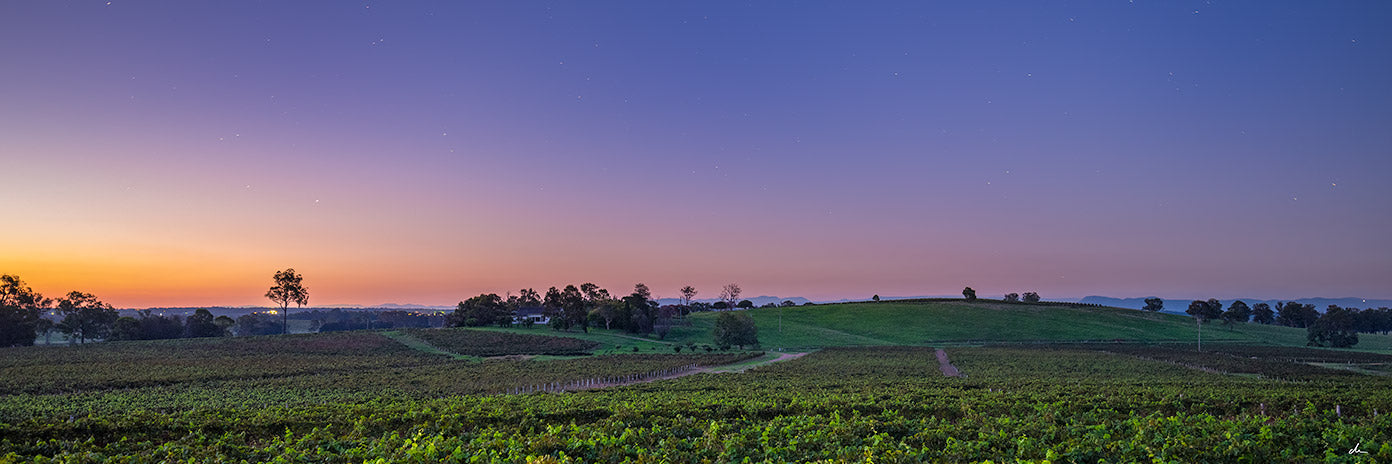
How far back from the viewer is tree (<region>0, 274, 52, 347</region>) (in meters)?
101

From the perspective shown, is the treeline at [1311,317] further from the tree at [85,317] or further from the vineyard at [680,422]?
the tree at [85,317]

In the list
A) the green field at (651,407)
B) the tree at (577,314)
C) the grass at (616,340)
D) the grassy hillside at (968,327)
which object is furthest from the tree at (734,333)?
the tree at (577,314)

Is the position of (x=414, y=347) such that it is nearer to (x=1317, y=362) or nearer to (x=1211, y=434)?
(x=1211, y=434)

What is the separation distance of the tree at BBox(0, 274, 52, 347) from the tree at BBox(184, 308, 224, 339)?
2078 cm

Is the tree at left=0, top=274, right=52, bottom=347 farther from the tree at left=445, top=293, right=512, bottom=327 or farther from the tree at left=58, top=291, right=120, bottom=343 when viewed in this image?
the tree at left=445, top=293, right=512, bottom=327

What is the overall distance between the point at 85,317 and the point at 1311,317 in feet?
915

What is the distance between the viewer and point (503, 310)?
136625mm

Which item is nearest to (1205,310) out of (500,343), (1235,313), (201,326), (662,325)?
(1235,313)

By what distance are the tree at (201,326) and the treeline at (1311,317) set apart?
20094 centimetres

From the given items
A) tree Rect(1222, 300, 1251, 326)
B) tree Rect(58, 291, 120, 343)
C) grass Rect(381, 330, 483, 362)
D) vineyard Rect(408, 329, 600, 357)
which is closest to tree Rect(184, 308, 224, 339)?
tree Rect(58, 291, 120, 343)

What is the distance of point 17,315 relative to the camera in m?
104

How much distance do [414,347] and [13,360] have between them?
42.0 metres

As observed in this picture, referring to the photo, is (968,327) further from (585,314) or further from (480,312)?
(480,312)

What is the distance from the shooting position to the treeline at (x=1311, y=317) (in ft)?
388
